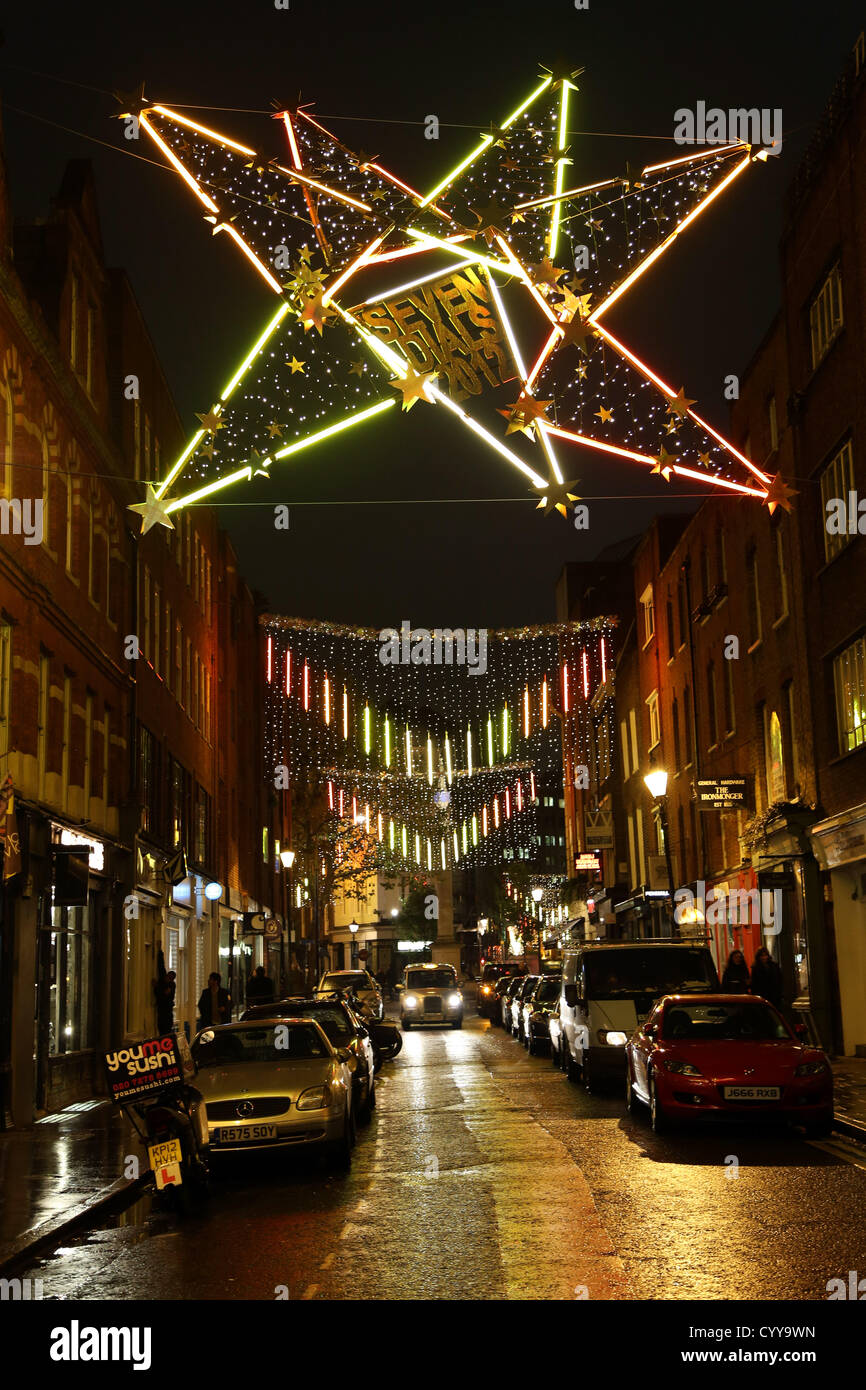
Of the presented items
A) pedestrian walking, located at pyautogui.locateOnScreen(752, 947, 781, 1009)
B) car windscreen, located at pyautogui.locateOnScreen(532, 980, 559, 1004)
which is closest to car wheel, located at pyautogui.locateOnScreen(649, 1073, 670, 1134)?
pedestrian walking, located at pyautogui.locateOnScreen(752, 947, 781, 1009)

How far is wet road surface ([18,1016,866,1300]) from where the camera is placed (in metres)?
8.55

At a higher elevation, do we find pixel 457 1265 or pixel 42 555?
pixel 42 555

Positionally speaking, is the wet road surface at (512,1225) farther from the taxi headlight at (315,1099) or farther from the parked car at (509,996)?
the parked car at (509,996)

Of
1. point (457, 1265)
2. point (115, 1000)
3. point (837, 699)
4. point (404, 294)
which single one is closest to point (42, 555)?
point (115, 1000)

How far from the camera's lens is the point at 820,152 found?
969 inches

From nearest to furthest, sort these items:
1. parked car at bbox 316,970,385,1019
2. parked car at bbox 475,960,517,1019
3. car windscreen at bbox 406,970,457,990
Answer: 1. parked car at bbox 316,970,385,1019
2. car windscreen at bbox 406,970,457,990
3. parked car at bbox 475,960,517,1019

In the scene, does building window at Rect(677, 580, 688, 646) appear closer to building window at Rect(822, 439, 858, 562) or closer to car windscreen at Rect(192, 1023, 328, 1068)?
building window at Rect(822, 439, 858, 562)

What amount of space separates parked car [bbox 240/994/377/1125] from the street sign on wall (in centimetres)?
1108

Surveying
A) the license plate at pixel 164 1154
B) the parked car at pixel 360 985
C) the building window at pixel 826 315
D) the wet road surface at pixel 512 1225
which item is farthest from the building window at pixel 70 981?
the building window at pixel 826 315

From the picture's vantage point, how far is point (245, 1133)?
541 inches

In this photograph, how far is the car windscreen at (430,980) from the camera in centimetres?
5000
